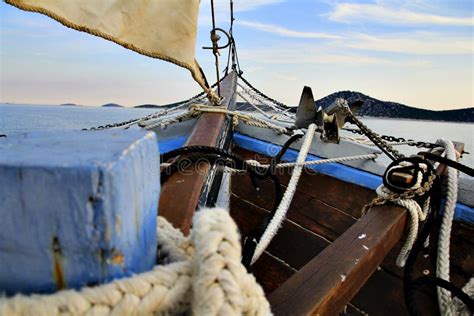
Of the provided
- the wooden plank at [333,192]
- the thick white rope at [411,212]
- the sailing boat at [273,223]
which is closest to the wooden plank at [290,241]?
the sailing boat at [273,223]

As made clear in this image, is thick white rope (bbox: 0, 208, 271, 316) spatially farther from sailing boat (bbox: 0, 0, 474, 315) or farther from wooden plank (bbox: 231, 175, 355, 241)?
wooden plank (bbox: 231, 175, 355, 241)

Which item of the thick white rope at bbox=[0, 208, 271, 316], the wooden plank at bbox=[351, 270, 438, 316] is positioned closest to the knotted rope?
the wooden plank at bbox=[351, 270, 438, 316]

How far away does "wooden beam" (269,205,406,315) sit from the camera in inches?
26.6

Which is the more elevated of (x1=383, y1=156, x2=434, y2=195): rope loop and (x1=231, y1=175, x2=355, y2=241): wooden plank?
(x1=383, y1=156, x2=434, y2=195): rope loop

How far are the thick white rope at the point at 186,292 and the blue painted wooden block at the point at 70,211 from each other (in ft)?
0.08

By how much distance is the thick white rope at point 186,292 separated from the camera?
35cm

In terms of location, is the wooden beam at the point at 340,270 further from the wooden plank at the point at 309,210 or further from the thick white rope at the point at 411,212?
A: the wooden plank at the point at 309,210

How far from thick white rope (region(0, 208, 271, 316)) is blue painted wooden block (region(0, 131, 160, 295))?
0.02 m

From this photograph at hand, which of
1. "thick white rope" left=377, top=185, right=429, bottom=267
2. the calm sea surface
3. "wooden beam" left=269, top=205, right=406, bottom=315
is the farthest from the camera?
the calm sea surface

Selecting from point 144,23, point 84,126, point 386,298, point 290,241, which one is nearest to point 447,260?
point 386,298

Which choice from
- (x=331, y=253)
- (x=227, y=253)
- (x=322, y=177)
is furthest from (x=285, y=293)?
(x=322, y=177)

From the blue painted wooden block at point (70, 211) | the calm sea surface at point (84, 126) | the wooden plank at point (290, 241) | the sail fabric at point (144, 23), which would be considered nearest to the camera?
the blue painted wooden block at point (70, 211)

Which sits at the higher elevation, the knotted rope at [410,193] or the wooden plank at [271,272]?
the knotted rope at [410,193]

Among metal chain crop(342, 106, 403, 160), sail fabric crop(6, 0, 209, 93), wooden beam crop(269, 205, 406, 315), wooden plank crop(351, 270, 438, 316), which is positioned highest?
sail fabric crop(6, 0, 209, 93)
